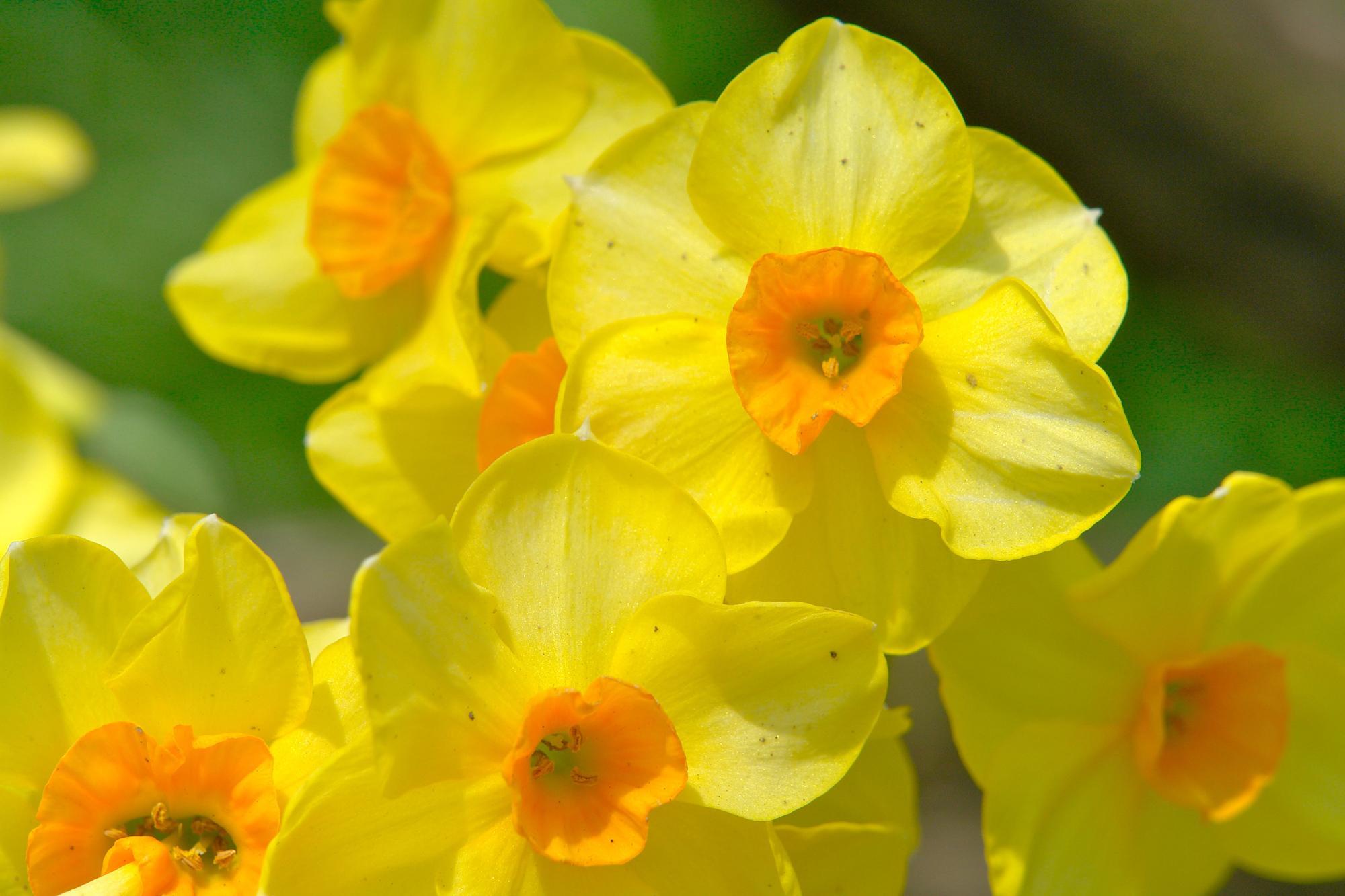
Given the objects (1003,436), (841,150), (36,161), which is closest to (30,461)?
(36,161)

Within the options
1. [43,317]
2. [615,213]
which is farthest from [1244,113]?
[43,317]

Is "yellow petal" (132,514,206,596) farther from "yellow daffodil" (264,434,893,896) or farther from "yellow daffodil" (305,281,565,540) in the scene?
"yellow daffodil" (264,434,893,896)

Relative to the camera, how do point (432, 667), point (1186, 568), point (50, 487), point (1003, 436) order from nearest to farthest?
point (432, 667) → point (1003, 436) → point (1186, 568) → point (50, 487)

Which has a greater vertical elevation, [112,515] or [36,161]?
[36,161]

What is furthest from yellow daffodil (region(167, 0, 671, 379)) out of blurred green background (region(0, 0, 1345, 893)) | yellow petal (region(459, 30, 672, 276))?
blurred green background (region(0, 0, 1345, 893))

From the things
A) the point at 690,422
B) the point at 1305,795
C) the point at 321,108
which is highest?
the point at 321,108

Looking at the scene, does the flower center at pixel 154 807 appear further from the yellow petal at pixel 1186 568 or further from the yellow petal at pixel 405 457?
the yellow petal at pixel 1186 568

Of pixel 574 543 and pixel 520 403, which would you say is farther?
pixel 520 403

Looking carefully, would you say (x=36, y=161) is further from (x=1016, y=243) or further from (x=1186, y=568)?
(x=1186, y=568)

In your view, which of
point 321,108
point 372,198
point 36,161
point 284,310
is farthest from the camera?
point 36,161

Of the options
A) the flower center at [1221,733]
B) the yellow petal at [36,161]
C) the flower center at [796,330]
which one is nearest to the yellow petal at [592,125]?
the flower center at [796,330]
